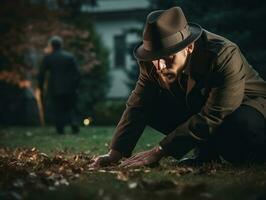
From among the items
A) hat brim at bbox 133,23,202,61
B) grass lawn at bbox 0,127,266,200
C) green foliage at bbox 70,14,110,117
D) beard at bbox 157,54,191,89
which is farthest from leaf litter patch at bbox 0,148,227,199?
green foliage at bbox 70,14,110,117

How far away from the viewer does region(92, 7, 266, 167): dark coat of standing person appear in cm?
508

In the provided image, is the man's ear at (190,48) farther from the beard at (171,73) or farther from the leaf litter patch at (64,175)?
the leaf litter patch at (64,175)

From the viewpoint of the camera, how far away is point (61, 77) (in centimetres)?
1546

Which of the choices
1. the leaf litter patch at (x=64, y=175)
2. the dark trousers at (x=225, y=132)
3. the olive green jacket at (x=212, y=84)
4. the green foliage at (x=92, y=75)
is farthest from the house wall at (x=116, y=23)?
the olive green jacket at (x=212, y=84)

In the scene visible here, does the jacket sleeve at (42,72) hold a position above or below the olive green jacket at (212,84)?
below

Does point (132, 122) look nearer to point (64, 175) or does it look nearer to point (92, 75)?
point (64, 175)

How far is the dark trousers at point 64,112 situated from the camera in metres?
14.9

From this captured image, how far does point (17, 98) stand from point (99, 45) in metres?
4.41

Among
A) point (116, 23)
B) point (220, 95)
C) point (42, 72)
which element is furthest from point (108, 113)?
point (220, 95)

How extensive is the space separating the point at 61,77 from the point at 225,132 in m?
10.2

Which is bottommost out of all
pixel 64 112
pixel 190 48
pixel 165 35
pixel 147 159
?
pixel 64 112

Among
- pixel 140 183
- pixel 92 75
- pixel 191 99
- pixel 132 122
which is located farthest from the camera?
pixel 92 75

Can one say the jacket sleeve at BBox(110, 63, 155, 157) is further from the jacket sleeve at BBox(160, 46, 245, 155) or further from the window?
the window

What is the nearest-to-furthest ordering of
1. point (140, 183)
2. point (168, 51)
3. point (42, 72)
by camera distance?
point (140, 183) < point (168, 51) < point (42, 72)
